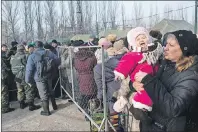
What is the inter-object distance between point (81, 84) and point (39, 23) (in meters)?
22.9

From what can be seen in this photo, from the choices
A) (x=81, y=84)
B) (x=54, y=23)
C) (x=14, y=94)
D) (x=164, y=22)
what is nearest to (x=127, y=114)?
(x=81, y=84)

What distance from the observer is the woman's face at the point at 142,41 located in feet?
7.21

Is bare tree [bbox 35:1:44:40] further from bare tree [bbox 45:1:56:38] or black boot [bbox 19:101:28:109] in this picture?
black boot [bbox 19:101:28:109]

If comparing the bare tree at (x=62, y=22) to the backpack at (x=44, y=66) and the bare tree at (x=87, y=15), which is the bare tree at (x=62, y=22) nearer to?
the bare tree at (x=87, y=15)

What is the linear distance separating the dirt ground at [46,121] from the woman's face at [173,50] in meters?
3.67

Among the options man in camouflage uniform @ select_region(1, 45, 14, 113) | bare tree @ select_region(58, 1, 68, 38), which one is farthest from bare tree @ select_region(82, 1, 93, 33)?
man in camouflage uniform @ select_region(1, 45, 14, 113)

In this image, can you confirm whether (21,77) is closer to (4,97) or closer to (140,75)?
(4,97)

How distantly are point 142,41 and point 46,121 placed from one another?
Result: 422 cm

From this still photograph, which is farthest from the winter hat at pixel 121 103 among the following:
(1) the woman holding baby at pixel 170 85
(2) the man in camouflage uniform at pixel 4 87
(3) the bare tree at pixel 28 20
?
(3) the bare tree at pixel 28 20

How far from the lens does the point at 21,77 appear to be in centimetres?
670

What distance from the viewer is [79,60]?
16.7ft

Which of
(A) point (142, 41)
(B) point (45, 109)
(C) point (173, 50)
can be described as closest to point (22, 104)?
(B) point (45, 109)

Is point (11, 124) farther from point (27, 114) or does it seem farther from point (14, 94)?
point (14, 94)

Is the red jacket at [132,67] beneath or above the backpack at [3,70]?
above
